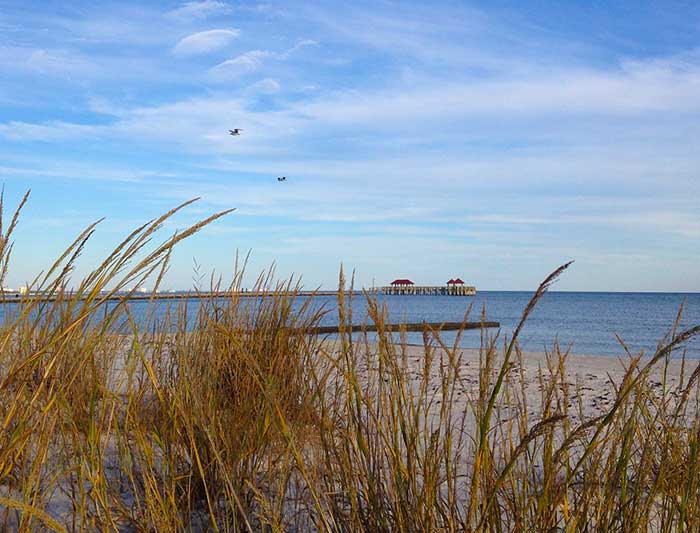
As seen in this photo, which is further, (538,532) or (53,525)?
(538,532)

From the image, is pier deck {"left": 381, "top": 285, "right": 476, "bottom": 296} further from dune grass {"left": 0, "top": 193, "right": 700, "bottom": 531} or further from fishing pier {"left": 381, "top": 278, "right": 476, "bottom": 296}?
dune grass {"left": 0, "top": 193, "right": 700, "bottom": 531}

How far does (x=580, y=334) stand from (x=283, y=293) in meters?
21.8

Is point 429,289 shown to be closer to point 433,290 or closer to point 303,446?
point 433,290

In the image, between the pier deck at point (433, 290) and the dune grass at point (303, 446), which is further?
the pier deck at point (433, 290)

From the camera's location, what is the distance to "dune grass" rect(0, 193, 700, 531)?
148 cm

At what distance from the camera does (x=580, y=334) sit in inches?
934

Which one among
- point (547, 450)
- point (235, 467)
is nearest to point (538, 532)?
point (547, 450)

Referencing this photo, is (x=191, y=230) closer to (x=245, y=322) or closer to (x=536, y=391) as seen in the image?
(x=245, y=322)

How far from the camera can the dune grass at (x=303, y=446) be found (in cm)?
148

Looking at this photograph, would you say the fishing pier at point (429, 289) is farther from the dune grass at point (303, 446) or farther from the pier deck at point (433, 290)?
the dune grass at point (303, 446)

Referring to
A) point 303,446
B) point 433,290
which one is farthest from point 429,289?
point 303,446

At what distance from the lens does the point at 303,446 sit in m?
2.08

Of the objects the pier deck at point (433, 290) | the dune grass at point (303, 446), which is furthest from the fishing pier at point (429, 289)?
the dune grass at point (303, 446)

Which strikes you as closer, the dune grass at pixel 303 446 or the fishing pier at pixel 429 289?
the dune grass at pixel 303 446
